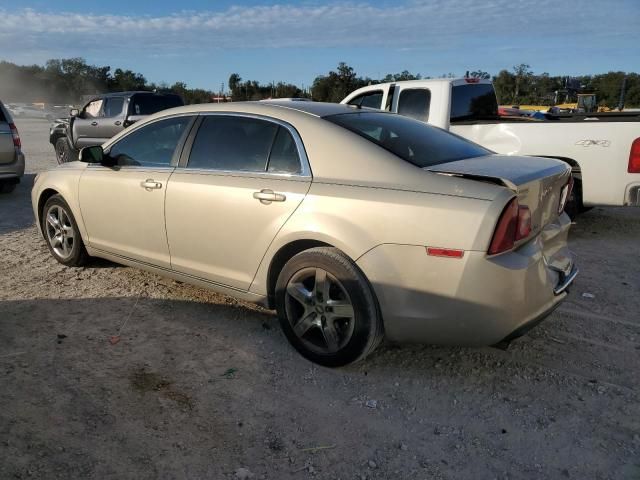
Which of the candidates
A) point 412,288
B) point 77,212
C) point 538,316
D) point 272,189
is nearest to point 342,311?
point 412,288

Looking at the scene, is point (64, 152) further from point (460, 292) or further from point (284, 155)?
point (460, 292)

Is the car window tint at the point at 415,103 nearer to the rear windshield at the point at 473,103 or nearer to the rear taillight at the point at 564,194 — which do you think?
the rear windshield at the point at 473,103

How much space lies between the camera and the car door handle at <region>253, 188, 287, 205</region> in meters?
3.41

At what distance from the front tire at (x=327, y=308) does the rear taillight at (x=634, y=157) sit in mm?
4287

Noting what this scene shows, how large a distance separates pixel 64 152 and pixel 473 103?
1082 centimetres

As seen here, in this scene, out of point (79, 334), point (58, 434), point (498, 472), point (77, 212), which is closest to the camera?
point (498, 472)

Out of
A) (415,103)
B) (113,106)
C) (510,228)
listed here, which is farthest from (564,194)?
(113,106)

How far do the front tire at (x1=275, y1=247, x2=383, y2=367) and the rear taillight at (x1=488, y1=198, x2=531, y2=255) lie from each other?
0.75 metres

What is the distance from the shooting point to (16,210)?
26.7 feet

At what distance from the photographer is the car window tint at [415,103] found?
778 cm

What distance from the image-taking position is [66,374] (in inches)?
129

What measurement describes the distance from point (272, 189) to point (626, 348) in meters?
2.58

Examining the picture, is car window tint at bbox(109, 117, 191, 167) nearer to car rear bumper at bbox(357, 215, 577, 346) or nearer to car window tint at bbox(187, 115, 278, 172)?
car window tint at bbox(187, 115, 278, 172)

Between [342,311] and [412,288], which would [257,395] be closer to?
[342,311]
